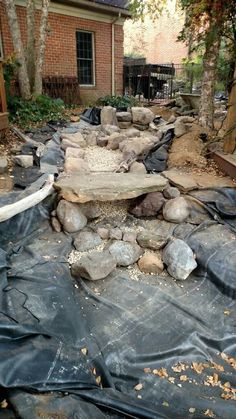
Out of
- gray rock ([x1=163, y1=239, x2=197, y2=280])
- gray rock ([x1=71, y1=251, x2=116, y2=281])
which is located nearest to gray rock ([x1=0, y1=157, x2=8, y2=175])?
gray rock ([x1=71, y1=251, x2=116, y2=281])

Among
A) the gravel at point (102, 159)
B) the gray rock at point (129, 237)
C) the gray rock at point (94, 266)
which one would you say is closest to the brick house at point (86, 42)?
the gravel at point (102, 159)

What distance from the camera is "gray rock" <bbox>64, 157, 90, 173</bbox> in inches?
165

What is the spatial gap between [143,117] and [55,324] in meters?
5.56

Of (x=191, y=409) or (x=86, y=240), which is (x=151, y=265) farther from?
(x=191, y=409)

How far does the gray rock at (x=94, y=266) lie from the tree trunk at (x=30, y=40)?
6451 mm

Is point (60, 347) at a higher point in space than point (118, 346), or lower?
higher

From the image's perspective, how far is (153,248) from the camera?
10.5ft

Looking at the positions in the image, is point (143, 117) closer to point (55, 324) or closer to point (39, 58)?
point (39, 58)

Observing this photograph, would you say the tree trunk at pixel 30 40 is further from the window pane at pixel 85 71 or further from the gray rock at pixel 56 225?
the gray rock at pixel 56 225

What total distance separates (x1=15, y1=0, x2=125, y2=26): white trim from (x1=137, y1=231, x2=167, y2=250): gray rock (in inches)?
306

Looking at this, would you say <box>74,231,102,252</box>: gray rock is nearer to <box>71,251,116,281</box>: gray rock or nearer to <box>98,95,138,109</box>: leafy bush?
<box>71,251,116,281</box>: gray rock

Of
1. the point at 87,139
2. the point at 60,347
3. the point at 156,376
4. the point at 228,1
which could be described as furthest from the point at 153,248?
the point at 228,1

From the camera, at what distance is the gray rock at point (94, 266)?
276cm

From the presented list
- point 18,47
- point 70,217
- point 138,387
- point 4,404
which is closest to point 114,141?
point 70,217
